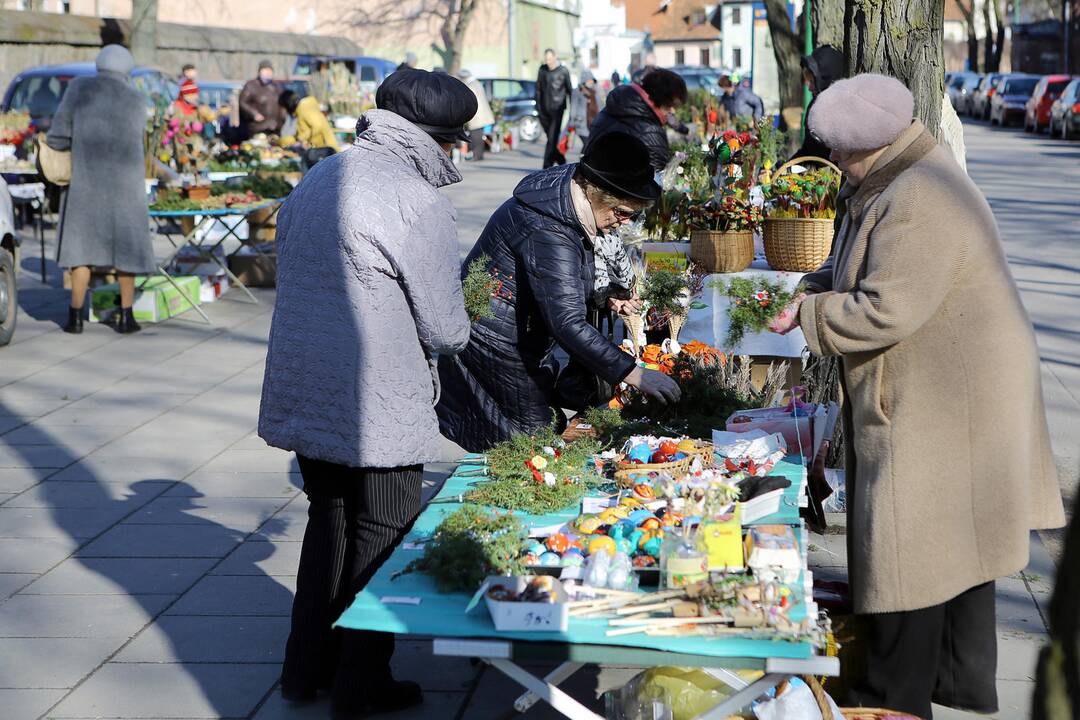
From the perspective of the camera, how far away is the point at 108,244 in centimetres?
933

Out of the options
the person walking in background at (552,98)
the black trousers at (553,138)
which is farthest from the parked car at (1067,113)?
the black trousers at (553,138)

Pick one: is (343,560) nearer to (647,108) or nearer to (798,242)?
(798,242)

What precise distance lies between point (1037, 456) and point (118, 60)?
25.0ft

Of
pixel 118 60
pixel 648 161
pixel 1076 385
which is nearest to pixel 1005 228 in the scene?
pixel 1076 385

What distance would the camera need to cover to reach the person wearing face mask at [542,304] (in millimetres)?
4012

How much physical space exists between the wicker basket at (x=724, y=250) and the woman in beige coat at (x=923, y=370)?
2.64 m

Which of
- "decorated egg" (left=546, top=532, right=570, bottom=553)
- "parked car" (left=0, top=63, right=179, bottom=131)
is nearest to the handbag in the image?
"decorated egg" (left=546, top=532, right=570, bottom=553)

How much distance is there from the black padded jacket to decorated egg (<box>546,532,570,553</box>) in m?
0.86

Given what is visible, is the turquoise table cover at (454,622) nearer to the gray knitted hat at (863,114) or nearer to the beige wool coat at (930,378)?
the beige wool coat at (930,378)

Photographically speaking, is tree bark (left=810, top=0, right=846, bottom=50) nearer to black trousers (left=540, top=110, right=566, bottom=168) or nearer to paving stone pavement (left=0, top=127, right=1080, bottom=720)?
paving stone pavement (left=0, top=127, right=1080, bottom=720)

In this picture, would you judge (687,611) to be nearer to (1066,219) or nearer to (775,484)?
(775,484)

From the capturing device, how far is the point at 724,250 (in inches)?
240

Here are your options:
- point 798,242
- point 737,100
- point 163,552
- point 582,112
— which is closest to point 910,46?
point 798,242

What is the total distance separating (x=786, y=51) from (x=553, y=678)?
13.2 m
